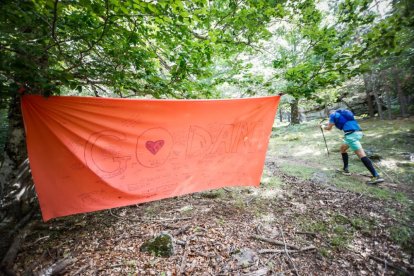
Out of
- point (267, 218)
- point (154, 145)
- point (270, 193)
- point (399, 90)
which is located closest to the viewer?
point (154, 145)

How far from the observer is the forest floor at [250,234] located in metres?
2.34

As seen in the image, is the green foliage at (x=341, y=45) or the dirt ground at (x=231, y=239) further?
the green foliage at (x=341, y=45)

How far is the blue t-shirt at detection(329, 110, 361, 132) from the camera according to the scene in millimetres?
4914

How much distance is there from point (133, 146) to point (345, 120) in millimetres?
5179

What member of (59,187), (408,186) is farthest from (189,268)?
(408,186)

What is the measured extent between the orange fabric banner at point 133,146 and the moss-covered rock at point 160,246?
0.55m

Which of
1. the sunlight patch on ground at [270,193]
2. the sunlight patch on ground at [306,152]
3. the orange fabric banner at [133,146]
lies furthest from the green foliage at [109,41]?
the sunlight patch on ground at [306,152]

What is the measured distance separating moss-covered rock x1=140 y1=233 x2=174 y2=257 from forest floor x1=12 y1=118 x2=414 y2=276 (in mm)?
72

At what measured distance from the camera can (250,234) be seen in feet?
9.44

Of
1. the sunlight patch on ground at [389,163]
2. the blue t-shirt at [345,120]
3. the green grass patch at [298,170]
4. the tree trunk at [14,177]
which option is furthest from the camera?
the sunlight patch on ground at [389,163]

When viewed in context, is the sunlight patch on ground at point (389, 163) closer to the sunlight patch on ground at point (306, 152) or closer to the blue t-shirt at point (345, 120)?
the blue t-shirt at point (345, 120)

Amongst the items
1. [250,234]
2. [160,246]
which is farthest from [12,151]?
[250,234]

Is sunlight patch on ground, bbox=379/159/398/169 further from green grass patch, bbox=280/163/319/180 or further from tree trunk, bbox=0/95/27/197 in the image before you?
tree trunk, bbox=0/95/27/197

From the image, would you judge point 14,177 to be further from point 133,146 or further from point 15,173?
point 133,146
